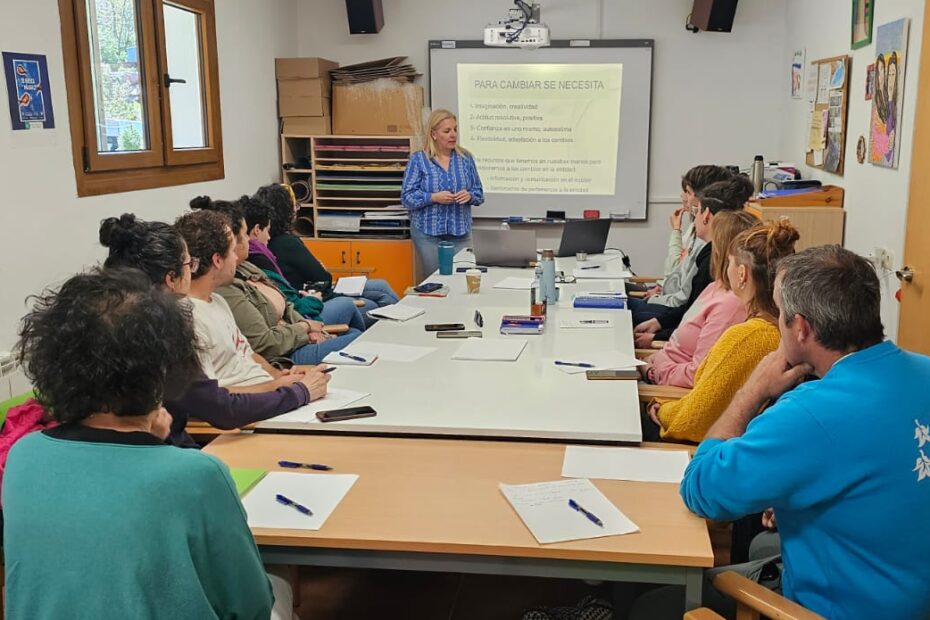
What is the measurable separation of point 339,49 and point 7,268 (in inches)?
159

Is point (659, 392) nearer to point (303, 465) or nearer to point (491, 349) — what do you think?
point (491, 349)

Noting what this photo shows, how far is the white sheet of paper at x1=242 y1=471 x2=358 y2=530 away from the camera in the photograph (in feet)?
5.91

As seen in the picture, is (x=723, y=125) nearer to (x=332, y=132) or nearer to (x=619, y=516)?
(x=332, y=132)

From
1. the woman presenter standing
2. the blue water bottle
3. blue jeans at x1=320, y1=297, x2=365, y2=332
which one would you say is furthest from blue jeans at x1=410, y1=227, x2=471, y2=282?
blue jeans at x1=320, y1=297, x2=365, y2=332

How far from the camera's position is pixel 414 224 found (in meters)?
5.96

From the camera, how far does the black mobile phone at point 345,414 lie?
2.36 meters

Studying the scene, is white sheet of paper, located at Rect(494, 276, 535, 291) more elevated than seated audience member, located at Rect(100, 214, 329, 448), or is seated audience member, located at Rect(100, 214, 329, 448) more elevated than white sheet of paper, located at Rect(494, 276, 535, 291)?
seated audience member, located at Rect(100, 214, 329, 448)

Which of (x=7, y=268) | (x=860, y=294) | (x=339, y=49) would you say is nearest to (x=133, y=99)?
(x=7, y=268)

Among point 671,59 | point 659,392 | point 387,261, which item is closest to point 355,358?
point 659,392

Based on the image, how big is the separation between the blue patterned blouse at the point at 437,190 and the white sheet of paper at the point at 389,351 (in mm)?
2705

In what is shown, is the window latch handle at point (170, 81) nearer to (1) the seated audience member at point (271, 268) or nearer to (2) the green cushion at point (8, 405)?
(1) the seated audience member at point (271, 268)

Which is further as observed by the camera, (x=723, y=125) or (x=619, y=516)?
(x=723, y=125)

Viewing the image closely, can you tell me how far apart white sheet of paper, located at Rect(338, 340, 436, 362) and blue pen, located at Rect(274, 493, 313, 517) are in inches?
43.7

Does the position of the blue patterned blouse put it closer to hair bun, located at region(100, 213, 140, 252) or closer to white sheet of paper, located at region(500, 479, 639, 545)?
hair bun, located at region(100, 213, 140, 252)
